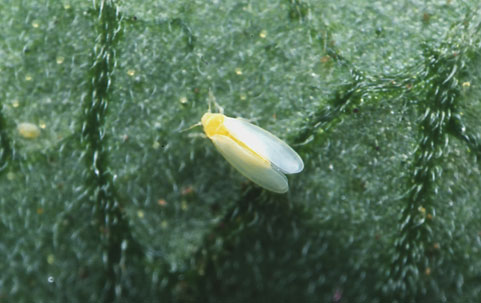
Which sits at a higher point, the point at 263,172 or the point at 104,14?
the point at 104,14

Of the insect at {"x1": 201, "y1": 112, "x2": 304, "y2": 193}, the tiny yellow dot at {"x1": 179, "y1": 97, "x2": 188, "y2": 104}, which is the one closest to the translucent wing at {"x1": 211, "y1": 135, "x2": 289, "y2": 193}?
the insect at {"x1": 201, "y1": 112, "x2": 304, "y2": 193}

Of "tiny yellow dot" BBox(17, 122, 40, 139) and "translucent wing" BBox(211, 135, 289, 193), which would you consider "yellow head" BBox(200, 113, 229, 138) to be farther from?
"tiny yellow dot" BBox(17, 122, 40, 139)

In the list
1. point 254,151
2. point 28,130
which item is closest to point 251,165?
point 254,151

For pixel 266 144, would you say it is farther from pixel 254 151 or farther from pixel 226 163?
pixel 226 163

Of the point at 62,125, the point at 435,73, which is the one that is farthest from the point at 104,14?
the point at 435,73

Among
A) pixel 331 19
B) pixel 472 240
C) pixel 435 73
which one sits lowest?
pixel 472 240

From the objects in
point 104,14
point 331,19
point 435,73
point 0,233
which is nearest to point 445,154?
point 435,73

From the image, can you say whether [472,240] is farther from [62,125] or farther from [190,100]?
[62,125]

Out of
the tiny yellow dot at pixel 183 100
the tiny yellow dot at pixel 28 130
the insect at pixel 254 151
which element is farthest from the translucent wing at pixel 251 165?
the tiny yellow dot at pixel 28 130
